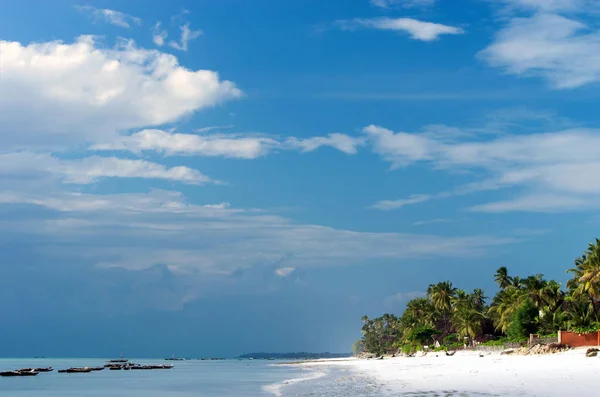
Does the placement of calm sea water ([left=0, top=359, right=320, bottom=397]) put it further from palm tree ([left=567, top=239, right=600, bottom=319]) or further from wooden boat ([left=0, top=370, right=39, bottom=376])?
palm tree ([left=567, top=239, right=600, bottom=319])

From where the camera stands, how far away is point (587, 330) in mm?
70375

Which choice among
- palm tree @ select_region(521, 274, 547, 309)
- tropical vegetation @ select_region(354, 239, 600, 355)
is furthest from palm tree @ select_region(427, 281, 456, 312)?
palm tree @ select_region(521, 274, 547, 309)

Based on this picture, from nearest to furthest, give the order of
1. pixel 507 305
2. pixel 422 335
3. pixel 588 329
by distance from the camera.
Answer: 1. pixel 588 329
2. pixel 507 305
3. pixel 422 335

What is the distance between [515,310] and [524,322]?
564 centimetres

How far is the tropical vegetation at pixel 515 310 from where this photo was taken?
77.1 metres

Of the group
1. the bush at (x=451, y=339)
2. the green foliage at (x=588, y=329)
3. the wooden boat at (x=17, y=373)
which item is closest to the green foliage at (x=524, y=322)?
the green foliage at (x=588, y=329)

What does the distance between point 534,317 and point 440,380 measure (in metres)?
50.8

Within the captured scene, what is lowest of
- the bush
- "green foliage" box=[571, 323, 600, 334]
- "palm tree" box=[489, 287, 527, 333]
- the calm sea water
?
the calm sea water

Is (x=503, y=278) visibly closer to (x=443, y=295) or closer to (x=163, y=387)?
(x=443, y=295)

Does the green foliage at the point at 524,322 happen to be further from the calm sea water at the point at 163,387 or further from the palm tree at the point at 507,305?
the calm sea water at the point at 163,387

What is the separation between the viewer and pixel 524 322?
87.9 meters

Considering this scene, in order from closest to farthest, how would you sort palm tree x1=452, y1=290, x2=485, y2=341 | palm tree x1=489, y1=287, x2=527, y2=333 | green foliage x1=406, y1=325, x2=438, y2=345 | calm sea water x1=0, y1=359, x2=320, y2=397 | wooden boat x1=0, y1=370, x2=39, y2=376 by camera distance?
calm sea water x1=0, y1=359, x2=320, y2=397, palm tree x1=489, y1=287, x2=527, y2=333, wooden boat x1=0, y1=370, x2=39, y2=376, palm tree x1=452, y1=290, x2=485, y2=341, green foliage x1=406, y1=325, x2=438, y2=345

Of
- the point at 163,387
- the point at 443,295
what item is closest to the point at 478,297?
the point at 443,295

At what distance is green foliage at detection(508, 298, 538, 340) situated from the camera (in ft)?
288
